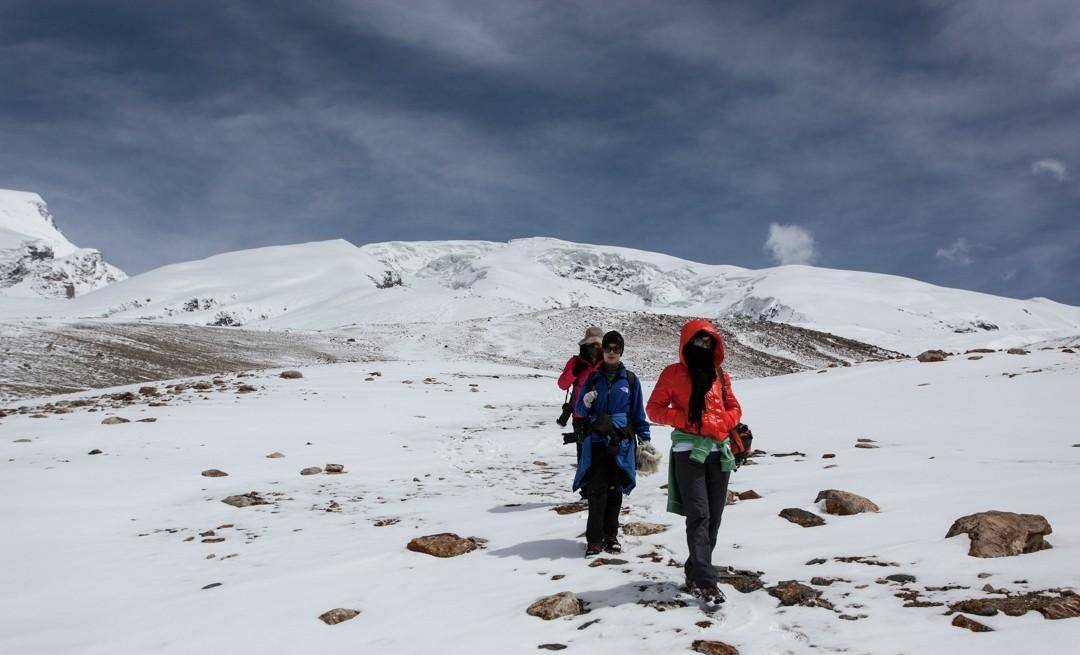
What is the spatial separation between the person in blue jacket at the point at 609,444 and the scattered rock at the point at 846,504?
223 centimetres

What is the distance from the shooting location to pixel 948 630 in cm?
412

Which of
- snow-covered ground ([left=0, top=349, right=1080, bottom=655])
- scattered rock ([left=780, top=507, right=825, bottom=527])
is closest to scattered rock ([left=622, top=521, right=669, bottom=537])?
A: snow-covered ground ([left=0, top=349, right=1080, bottom=655])

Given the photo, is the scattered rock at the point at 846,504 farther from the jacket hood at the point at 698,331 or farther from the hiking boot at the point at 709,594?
the jacket hood at the point at 698,331

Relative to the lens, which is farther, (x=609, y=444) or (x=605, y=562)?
(x=609, y=444)

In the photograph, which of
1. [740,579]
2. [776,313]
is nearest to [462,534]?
[740,579]

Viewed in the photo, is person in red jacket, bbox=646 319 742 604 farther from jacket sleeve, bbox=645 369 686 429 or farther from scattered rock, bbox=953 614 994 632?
scattered rock, bbox=953 614 994 632

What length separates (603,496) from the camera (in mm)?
6613

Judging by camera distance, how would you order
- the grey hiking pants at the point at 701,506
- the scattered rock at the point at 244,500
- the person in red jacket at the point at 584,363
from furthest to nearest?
the scattered rock at the point at 244,500 → the person in red jacket at the point at 584,363 → the grey hiking pants at the point at 701,506

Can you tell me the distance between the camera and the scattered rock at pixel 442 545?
6.91 m

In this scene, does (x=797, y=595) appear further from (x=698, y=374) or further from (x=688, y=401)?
(x=698, y=374)

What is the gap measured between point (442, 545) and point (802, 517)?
12.9 ft

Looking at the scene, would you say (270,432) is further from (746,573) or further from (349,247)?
(349,247)

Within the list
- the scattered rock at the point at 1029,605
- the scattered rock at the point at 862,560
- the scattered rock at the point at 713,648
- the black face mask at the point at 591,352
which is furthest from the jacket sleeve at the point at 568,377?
the scattered rock at the point at 1029,605

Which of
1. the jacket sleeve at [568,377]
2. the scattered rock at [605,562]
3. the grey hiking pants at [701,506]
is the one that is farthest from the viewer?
the jacket sleeve at [568,377]
